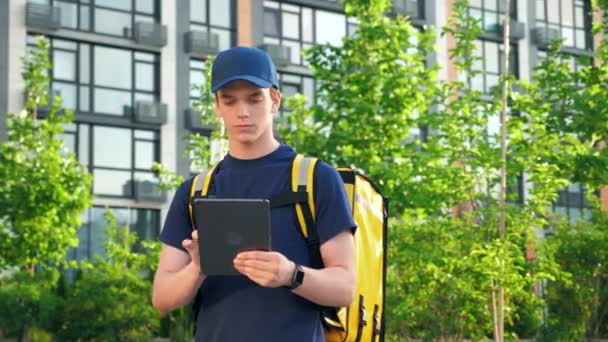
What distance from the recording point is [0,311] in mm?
→ 23469

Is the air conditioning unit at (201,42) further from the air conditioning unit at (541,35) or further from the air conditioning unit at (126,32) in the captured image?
the air conditioning unit at (541,35)

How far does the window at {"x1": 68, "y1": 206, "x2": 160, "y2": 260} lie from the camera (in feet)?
115

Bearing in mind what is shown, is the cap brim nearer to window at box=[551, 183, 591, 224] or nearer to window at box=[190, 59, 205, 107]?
window at box=[190, 59, 205, 107]

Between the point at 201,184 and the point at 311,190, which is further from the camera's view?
the point at 201,184

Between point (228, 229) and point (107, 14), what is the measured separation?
34165 mm

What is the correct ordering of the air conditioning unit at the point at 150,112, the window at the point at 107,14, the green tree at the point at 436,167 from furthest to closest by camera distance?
the air conditioning unit at the point at 150,112 → the window at the point at 107,14 → the green tree at the point at 436,167

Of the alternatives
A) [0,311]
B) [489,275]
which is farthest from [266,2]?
[489,275]

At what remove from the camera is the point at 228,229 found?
2961mm

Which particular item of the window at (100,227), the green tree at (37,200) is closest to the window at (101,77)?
the window at (100,227)

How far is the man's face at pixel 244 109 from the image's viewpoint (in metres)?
3.17

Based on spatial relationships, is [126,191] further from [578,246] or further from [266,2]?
[578,246]

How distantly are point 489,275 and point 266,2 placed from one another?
25258 mm

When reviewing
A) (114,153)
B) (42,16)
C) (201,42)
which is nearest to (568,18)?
(201,42)

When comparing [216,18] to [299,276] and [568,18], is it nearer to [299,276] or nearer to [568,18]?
[568,18]
